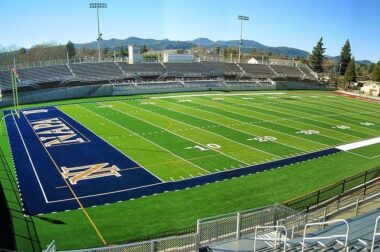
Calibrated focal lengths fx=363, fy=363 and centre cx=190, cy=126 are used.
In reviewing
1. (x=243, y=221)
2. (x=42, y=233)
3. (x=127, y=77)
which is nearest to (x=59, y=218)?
(x=42, y=233)

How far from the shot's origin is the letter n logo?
56.9 feet

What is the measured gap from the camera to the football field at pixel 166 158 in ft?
46.9

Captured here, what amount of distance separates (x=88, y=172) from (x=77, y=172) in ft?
1.76

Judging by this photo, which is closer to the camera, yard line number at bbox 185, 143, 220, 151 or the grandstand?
yard line number at bbox 185, 143, 220, 151

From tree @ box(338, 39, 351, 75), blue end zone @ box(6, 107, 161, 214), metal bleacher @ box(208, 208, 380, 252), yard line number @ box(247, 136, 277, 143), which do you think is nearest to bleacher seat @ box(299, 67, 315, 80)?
tree @ box(338, 39, 351, 75)

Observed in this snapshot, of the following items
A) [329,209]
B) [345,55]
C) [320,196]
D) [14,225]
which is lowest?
[14,225]

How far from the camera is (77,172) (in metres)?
18.0

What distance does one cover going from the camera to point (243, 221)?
10453mm

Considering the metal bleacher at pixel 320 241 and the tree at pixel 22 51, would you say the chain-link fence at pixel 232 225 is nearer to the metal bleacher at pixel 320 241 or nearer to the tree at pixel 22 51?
the metal bleacher at pixel 320 241

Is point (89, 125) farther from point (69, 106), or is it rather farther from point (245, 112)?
point (245, 112)

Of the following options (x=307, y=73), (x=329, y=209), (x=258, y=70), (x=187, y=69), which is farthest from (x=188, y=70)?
(x=329, y=209)

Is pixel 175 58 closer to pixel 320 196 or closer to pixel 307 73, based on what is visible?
pixel 307 73

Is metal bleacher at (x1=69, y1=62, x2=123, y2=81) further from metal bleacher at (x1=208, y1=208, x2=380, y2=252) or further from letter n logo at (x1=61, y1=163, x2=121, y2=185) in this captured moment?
metal bleacher at (x1=208, y1=208, x2=380, y2=252)

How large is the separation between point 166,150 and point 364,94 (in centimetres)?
4900
